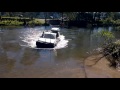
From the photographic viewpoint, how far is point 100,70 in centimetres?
1586

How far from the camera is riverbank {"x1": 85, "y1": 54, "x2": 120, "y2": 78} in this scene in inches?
577

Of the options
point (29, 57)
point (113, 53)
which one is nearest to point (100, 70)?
point (113, 53)

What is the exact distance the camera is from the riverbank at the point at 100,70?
1465 cm

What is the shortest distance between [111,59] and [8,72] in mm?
8643

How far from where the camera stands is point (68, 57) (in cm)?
2022

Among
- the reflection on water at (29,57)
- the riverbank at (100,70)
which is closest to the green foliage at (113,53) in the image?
the riverbank at (100,70)

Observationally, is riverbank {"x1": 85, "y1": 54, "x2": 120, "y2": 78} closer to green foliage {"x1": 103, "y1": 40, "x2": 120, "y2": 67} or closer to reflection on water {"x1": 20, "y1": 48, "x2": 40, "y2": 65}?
green foliage {"x1": 103, "y1": 40, "x2": 120, "y2": 67}

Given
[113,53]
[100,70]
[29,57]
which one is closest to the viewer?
[100,70]

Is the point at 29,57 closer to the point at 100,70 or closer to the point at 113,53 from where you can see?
the point at 100,70
